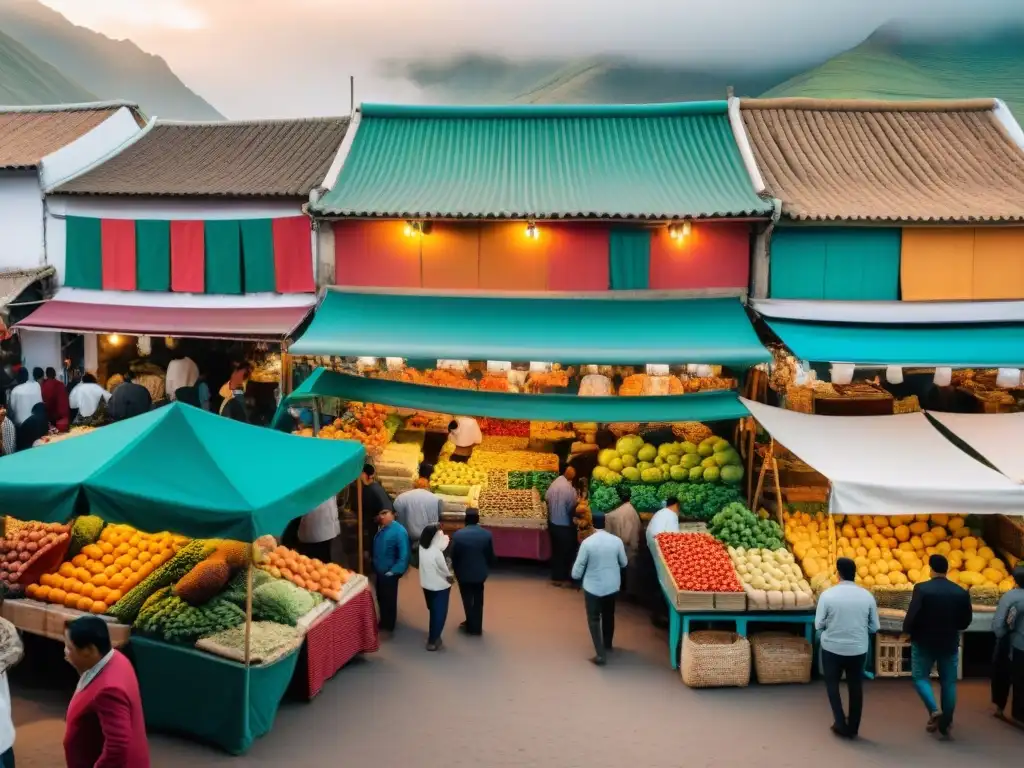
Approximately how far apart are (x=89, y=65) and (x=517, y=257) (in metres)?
66.5

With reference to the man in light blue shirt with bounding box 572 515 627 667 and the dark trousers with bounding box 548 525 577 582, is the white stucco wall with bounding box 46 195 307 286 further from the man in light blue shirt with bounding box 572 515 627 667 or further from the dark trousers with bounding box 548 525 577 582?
the man in light blue shirt with bounding box 572 515 627 667

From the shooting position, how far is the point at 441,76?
55031 mm

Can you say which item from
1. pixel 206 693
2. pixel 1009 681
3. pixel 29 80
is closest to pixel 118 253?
pixel 206 693

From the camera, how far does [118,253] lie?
1395cm

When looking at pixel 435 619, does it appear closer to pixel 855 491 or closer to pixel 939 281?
pixel 855 491

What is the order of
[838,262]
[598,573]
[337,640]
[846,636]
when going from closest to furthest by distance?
[846,636], [337,640], [598,573], [838,262]

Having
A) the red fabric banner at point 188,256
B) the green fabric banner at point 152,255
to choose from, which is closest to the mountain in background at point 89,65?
the green fabric banner at point 152,255

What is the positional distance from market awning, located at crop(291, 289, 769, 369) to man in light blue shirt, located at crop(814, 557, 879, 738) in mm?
4229

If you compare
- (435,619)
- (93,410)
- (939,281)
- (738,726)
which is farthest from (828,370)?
(93,410)

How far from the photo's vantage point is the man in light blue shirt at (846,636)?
22.4ft

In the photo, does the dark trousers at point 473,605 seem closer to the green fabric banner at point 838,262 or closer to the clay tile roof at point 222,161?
the green fabric banner at point 838,262

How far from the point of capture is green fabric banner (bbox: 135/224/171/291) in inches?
539

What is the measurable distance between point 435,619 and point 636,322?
17.5 ft

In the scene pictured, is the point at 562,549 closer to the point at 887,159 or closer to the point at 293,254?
the point at 293,254
